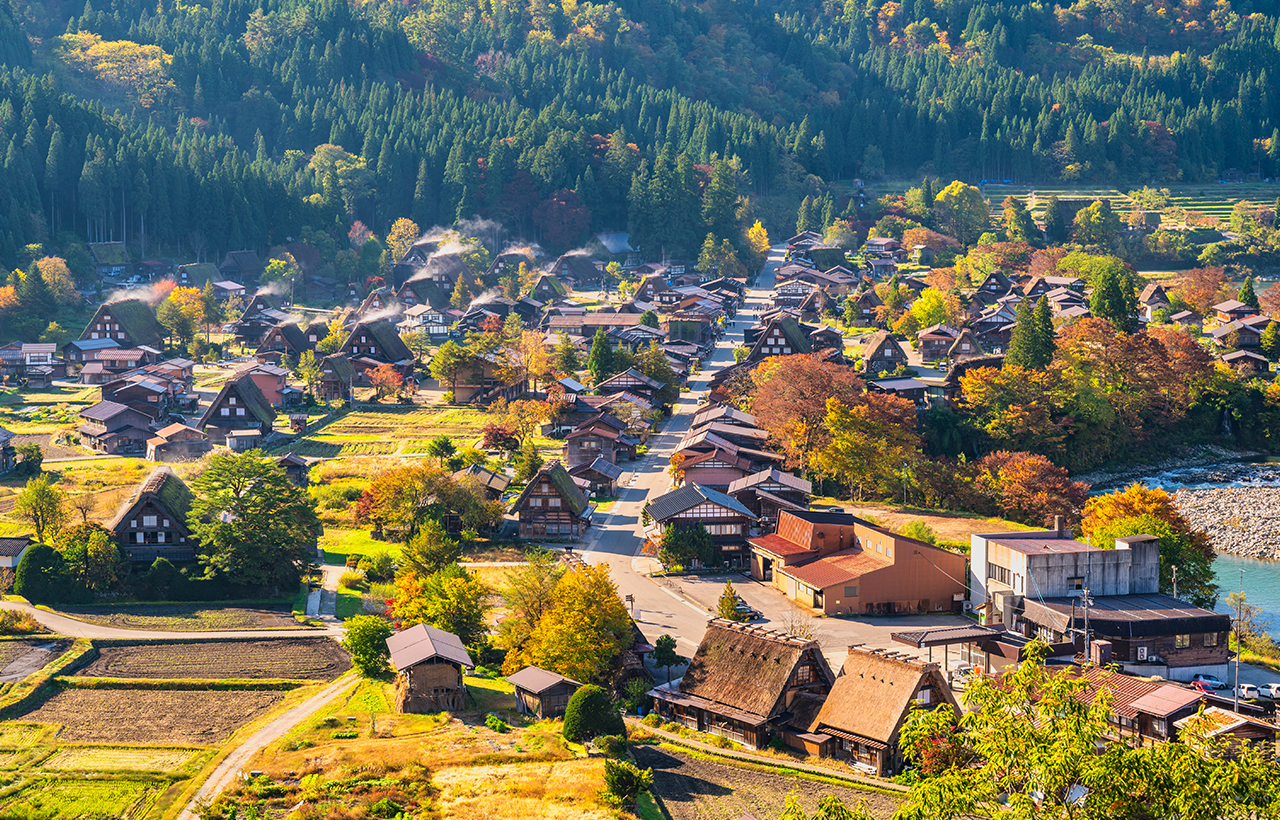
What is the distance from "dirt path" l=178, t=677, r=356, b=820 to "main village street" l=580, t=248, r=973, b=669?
31.1ft

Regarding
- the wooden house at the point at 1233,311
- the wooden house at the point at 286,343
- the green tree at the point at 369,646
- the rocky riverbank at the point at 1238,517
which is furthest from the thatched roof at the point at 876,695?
the wooden house at the point at 1233,311

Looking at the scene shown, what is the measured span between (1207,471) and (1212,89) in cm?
11977

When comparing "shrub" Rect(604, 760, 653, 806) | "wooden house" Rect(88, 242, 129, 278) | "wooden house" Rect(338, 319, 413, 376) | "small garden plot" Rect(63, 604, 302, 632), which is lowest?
"wooden house" Rect(88, 242, 129, 278)

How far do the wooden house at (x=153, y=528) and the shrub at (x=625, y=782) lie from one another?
22240mm

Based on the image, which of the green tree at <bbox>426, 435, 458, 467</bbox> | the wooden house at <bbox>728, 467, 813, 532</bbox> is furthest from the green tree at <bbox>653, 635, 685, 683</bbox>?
the green tree at <bbox>426, 435, 458, 467</bbox>

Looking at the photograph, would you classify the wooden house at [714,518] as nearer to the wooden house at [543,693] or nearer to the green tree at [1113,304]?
the wooden house at [543,693]

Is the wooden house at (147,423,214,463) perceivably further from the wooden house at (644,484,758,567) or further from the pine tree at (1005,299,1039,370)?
the pine tree at (1005,299,1039,370)

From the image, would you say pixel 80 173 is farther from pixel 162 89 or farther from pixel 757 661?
pixel 757 661

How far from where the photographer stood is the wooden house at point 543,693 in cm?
3309

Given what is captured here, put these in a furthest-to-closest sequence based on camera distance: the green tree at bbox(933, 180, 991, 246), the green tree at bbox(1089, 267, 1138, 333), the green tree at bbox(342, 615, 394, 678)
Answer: the green tree at bbox(933, 180, 991, 246) → the green tree at bbox(1089, 267, 1138, 333) → the green tree at bbox(342, 615, 394, 678)

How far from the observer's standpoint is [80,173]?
100875 millimetres

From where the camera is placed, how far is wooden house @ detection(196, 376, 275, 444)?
62.1 m

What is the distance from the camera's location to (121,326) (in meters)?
80.6

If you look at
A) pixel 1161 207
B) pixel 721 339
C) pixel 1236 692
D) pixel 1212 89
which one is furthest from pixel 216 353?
pixel 1212 89
